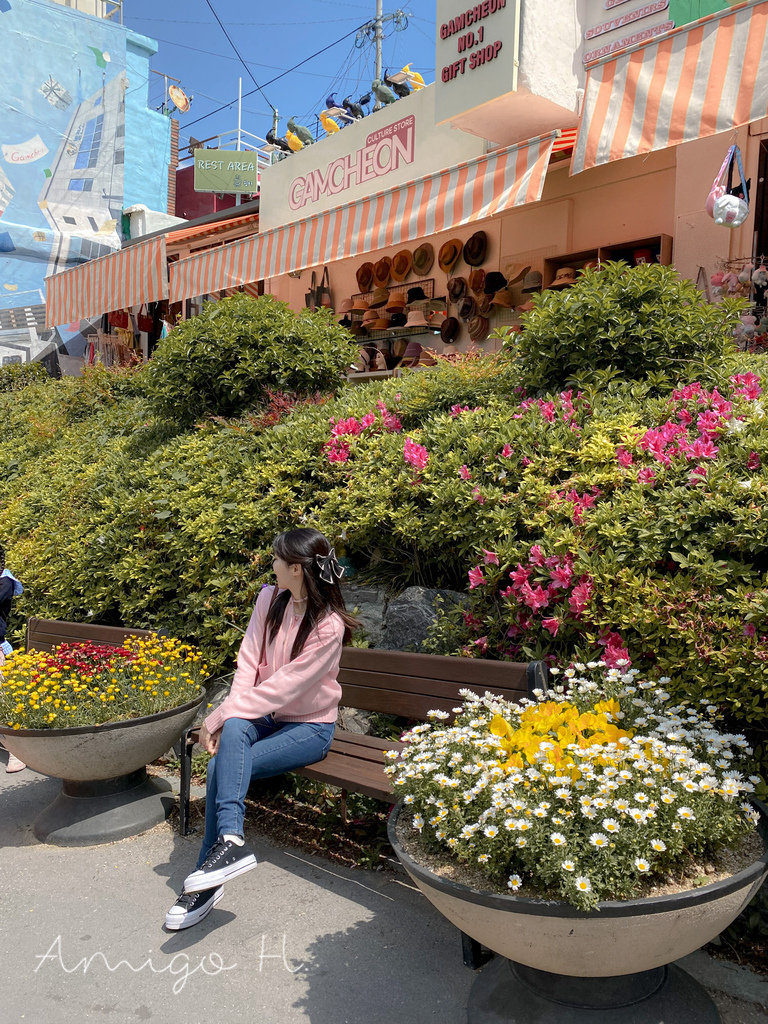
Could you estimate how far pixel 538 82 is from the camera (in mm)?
7586

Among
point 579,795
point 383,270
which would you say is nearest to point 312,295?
point 383,270

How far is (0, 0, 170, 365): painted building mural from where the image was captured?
17.7m

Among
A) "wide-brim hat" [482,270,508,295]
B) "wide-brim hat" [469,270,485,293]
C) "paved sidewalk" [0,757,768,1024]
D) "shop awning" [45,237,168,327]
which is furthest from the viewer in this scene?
"shop awning" [45,237,168,327]

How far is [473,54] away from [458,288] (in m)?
2.70

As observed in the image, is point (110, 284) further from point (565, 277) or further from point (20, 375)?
point (565, 277)

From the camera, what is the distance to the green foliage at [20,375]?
13.0 metres

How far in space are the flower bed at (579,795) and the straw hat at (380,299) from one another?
9284 mm

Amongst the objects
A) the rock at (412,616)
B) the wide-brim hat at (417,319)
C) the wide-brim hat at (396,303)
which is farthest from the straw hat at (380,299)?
the rock at (412,616)

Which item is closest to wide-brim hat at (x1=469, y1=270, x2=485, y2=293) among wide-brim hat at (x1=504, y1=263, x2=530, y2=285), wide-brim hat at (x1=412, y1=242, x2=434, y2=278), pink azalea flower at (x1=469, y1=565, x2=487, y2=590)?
wide-brim hat at (x1=504, y1=263, x2=530, y2=285)

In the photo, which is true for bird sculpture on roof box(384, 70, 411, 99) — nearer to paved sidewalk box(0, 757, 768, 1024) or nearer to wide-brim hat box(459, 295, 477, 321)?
wide-brim hat box(459, 295, 477, 321)

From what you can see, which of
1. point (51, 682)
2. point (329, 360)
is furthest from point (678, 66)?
point (51, 682)

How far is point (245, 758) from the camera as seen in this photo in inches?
123

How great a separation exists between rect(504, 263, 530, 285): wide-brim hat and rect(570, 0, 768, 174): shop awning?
306 cm

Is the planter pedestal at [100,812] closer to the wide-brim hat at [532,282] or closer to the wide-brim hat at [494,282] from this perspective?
the wide-brim hat at [532,282]
